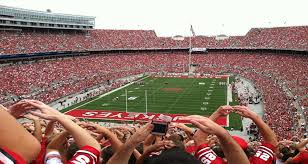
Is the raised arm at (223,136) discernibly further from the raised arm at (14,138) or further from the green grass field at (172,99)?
the green grass field at (172,99)

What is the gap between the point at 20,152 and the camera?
1609 mm

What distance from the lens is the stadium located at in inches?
115

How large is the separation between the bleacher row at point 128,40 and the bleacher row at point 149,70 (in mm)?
2063

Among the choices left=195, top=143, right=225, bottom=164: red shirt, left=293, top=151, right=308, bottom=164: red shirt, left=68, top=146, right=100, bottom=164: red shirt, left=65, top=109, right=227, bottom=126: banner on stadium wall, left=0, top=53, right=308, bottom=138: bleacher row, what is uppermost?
left=68, top=146, right=100, bottom=164: red shirt

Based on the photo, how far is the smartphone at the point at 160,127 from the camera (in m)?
2.41

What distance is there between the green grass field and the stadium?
0.10 m

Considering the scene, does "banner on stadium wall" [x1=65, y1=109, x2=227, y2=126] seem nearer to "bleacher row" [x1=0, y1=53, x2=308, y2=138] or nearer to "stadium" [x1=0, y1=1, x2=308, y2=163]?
"stadium" [x1=0, y1=1, x2=308, y2=163]

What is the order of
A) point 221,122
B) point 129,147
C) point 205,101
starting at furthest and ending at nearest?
1. point 205,101
2. point 221,122
3. point 129,147

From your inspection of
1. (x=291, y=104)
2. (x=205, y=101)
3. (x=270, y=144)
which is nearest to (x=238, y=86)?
(x=205, y=101)

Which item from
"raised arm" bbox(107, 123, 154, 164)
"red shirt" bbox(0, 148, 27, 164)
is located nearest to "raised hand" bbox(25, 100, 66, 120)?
"raised arm" bbox(107, 123, 154, 164)

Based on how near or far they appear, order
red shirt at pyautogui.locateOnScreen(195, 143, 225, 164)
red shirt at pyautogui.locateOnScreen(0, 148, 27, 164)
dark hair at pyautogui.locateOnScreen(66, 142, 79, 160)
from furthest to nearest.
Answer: dark hair at pyautogui.locateOnScreen(66, 142, 79, 160) → red shirt at pyautogui.locateOnScreen(195, 143, 225, 164) → red shirt at pyautogui.locateOnScreen(0, 148, 27, 164)

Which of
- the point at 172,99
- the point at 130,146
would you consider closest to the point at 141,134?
the point at 130,146

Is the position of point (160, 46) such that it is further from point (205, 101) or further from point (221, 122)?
point (221, 122)

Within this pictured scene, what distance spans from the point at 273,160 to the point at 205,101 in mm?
28663
